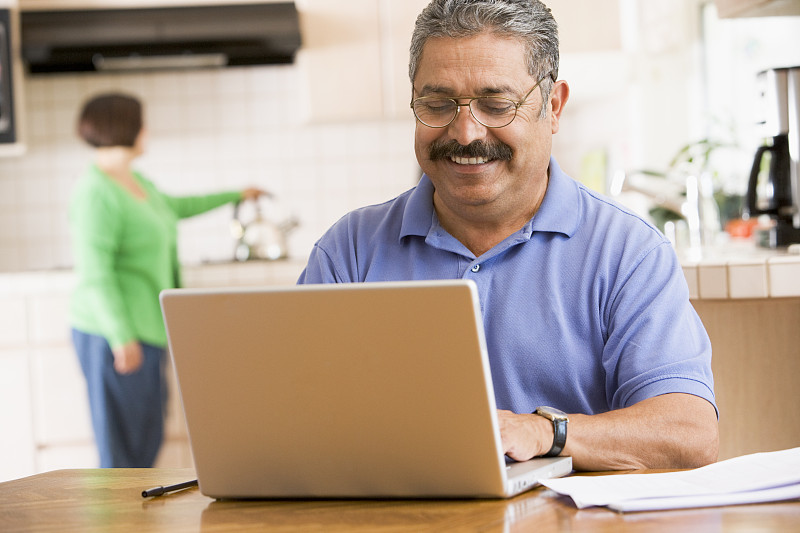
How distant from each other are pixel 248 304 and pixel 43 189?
3445 mm

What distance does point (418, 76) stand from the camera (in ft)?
4.83

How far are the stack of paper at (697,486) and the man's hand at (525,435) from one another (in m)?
0.07

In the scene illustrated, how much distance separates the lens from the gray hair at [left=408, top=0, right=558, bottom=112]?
143 centimetres

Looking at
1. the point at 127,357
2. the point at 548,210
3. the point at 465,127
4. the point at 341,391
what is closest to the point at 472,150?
the point at 465,127

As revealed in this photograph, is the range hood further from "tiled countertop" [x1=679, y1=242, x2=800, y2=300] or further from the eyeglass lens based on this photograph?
the eyeglass lens

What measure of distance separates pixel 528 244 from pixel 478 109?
0.71ft

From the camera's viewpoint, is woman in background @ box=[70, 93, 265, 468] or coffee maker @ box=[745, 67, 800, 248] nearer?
coffee maker @ box=[745, 67, 800, 248]

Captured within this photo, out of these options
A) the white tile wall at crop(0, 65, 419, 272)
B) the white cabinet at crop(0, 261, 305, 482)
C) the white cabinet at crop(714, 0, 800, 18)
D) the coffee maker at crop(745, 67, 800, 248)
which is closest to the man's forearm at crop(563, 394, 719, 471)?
the coffee maker at crop(745, 67, 800, 248)

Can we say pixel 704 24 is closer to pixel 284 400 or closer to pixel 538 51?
pixel 538 51

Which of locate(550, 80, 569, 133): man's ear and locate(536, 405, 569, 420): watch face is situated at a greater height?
locate(550, 80, 569, 133): man's ear

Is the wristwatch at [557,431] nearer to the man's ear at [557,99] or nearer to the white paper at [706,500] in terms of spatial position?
the white paper at [706,500]

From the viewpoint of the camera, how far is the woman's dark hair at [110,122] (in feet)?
10.3

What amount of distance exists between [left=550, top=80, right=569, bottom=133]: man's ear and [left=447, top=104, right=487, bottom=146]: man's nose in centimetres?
17

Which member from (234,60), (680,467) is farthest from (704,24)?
(680,467)
